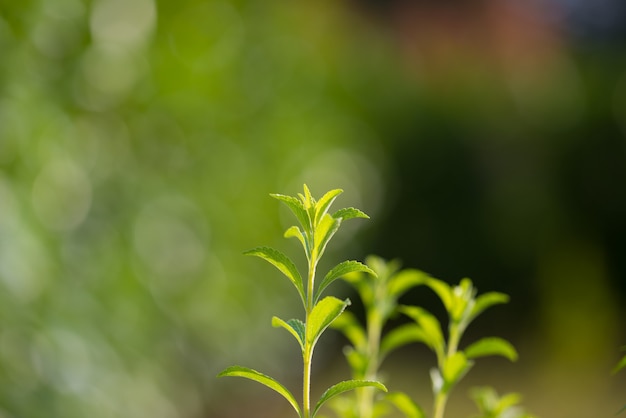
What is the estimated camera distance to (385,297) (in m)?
0.39

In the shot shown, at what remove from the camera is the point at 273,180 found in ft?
7.14

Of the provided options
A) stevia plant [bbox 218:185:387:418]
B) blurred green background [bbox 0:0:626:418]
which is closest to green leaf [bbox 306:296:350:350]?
stevia plant [bbox 218:185:387:418]

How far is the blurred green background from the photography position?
4.61 feet

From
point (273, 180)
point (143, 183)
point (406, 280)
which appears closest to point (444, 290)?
point (406, 280)

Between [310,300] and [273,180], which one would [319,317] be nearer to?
[310,300]

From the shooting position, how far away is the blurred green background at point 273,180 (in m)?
1.41

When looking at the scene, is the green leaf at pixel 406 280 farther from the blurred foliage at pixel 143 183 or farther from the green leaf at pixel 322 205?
the blurred foliage at pixel 143 183

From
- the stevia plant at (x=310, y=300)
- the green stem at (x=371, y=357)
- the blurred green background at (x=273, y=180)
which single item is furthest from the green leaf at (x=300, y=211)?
the blurred green background at (x=273, y=180)

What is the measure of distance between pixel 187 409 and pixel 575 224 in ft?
8.09

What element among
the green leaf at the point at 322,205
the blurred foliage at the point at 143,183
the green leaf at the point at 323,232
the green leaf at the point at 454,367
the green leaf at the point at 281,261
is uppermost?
the blurred foliage at the point at 143,183

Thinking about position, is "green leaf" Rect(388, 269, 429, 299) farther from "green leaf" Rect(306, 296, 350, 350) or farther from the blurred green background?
the blurred green background

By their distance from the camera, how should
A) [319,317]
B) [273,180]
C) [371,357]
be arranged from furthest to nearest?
1. [273,180]
2. [371,357]
3. [319,317]

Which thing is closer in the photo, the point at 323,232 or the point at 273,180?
the point at 323,232

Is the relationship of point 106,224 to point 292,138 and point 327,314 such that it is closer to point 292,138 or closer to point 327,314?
point 292,138
